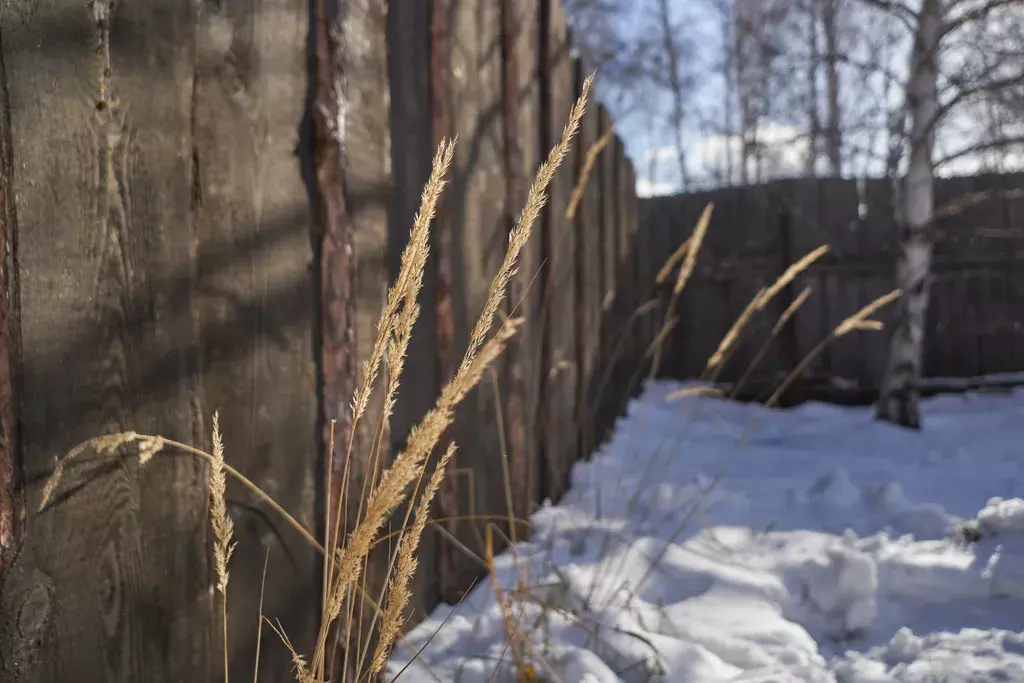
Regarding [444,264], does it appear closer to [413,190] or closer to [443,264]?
[443,264]

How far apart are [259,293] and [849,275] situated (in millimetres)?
6446

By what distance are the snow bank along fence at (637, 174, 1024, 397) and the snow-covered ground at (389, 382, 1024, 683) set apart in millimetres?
3227

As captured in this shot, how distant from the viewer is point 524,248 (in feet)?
8.92

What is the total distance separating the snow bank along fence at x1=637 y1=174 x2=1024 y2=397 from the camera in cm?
660

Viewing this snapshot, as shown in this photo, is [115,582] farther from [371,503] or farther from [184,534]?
[371,503]

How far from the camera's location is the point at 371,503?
799 millimetres

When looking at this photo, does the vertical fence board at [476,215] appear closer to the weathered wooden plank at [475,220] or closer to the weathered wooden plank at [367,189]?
the weathered wooden plank at [475,220]

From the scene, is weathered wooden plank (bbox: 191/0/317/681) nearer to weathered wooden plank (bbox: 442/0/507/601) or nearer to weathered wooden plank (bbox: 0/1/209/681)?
weathered wooden plank (bbox: 0/1/209/681)

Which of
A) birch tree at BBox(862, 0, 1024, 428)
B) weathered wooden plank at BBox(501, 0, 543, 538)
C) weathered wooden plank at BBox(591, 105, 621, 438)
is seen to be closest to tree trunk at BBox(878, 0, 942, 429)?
birch tree at BBox(862, 0, 1024, 428)

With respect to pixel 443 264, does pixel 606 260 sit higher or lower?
higher

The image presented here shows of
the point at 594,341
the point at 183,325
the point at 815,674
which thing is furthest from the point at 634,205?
the point at 183,325

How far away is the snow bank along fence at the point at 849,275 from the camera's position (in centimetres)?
660

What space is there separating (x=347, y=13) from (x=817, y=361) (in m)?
6.13

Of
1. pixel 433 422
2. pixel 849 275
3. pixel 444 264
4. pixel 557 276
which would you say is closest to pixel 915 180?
pixel 849 275
